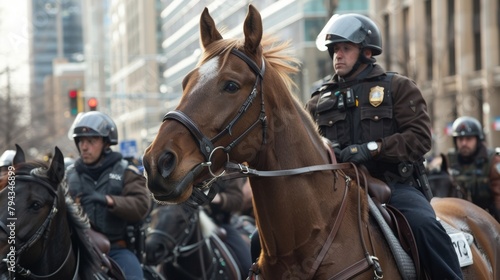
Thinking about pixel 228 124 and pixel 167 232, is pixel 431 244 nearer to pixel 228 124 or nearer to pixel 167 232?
pixel 228 124

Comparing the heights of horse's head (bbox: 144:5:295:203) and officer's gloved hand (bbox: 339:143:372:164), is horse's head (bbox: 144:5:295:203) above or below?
above

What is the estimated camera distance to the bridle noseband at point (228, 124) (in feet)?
18.2

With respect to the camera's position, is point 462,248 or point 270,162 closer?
point 270,162

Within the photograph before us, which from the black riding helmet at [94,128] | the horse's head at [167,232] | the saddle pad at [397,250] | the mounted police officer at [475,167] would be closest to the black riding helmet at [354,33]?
the saddle pad at [397,250]

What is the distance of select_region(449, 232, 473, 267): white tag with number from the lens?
749 cm

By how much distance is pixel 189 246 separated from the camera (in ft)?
41.9

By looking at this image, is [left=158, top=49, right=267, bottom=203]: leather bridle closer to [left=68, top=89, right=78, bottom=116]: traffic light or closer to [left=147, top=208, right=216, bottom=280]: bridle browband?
[left=147, top=208, right=216, bottom=280]: bridle browband

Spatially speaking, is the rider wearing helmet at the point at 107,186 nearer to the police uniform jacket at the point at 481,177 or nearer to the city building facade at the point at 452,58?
the police uniform jacket at the point at 481,177

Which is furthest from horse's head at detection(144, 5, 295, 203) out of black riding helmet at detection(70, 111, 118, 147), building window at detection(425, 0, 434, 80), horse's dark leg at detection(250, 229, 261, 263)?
building window at detection(425, 0, 434, 80)

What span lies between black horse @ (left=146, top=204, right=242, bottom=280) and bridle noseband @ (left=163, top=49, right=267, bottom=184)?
261 inches

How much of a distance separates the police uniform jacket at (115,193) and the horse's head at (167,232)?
79.5 inches

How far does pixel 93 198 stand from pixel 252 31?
13.4ft

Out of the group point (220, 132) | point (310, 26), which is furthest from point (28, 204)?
point (310, 26)

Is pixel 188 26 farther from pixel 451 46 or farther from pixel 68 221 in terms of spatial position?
pixel 68 221
